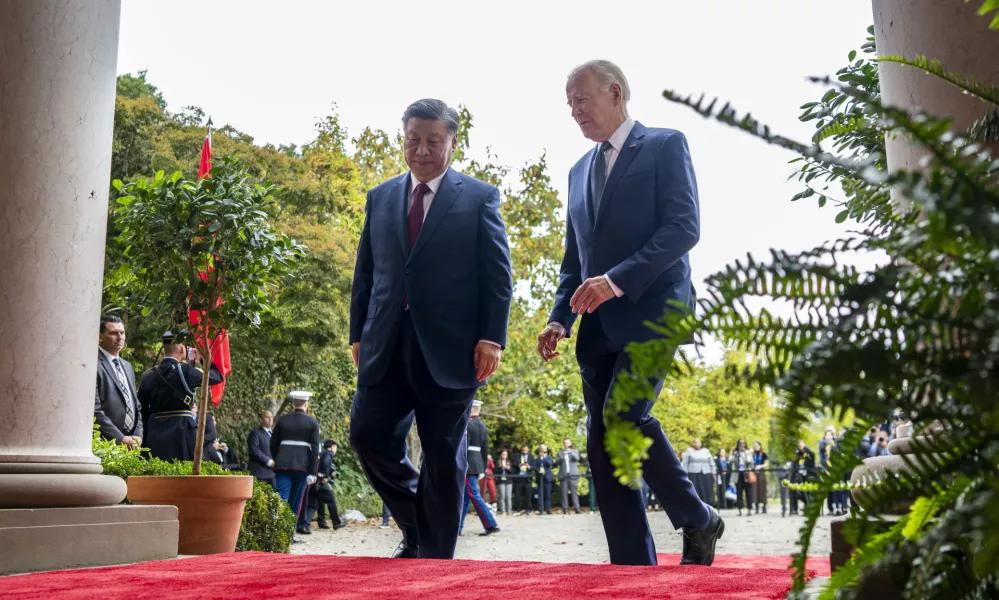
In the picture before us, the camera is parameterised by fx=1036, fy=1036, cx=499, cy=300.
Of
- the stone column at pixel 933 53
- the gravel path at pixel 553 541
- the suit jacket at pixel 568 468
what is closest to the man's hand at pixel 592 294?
the stone column at pixel 933 53

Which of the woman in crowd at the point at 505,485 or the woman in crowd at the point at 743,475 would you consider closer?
the woman in crowd at the point at 743,475

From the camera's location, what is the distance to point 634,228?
4578mm

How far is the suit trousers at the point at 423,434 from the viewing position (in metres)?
4.86

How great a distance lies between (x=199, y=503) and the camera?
20.5 feet

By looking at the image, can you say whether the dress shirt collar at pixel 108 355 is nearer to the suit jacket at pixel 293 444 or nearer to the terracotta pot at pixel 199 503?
the terracotta pot at pixel 199 503

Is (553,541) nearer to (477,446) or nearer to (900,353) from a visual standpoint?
(477,446)

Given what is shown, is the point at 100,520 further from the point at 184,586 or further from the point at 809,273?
the point at 809,273

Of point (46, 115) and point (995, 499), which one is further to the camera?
point (46, 115)

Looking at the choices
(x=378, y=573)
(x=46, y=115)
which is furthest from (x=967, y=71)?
(x=46, y=115)

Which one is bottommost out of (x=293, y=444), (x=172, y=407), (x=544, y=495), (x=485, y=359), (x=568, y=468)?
(x=544, y=495)

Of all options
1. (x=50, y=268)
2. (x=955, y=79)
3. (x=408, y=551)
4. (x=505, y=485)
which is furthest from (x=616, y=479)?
(x=505, y=485)

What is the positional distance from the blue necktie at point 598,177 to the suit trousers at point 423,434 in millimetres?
942

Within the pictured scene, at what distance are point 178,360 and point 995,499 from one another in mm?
10675

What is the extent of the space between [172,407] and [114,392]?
4.84ft
